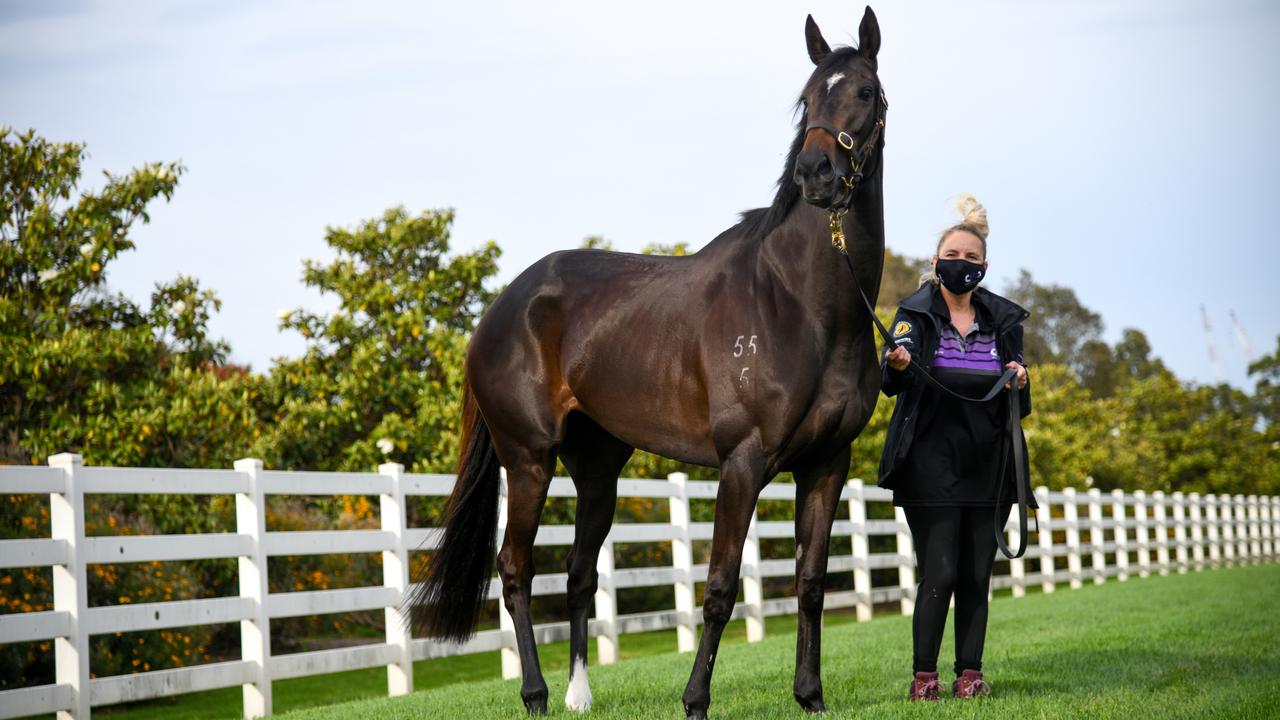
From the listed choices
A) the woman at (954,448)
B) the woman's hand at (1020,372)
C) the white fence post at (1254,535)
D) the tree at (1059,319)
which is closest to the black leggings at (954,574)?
the woman at (954,448)

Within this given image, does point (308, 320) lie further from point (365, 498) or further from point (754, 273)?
point (754, 273)

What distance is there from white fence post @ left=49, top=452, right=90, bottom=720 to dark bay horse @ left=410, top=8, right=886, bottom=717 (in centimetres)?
161

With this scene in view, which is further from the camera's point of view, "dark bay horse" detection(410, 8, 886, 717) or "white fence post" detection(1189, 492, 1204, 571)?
"white fence post" detection(1189, 492, 1204, 571)

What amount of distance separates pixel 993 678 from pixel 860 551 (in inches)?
314

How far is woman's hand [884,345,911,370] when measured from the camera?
4332 mm

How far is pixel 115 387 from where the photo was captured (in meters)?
11.9

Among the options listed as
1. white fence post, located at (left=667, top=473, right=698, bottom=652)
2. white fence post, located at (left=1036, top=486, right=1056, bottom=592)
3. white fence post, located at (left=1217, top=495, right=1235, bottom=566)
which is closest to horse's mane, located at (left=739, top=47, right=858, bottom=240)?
white fence post, located at (left=667, top=473, right=698, bottom=652)

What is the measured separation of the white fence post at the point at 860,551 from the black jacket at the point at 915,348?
8319 mm

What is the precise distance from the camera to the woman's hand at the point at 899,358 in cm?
433

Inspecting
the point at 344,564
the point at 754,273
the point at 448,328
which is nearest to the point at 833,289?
the point at 754,273

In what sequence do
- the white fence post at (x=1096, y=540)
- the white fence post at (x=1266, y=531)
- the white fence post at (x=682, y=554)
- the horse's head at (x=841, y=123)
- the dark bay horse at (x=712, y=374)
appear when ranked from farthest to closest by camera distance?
the white fence post at (x=1266, y=531)
the white fence post at (x=1096, y=540)
the white fence post at (x=682, y=554)
the dark bay horse at (x=712, y=374)
the horse's head at (x=841, y=123)

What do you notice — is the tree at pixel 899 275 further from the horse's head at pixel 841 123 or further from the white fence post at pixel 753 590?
the horse's head at pixel 841 123

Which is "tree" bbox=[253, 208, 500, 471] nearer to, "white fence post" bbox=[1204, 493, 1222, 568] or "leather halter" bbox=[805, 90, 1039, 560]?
"leather halter" bbox=[805, 90, 1039, 560]

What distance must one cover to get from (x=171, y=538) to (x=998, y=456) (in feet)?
13.5
